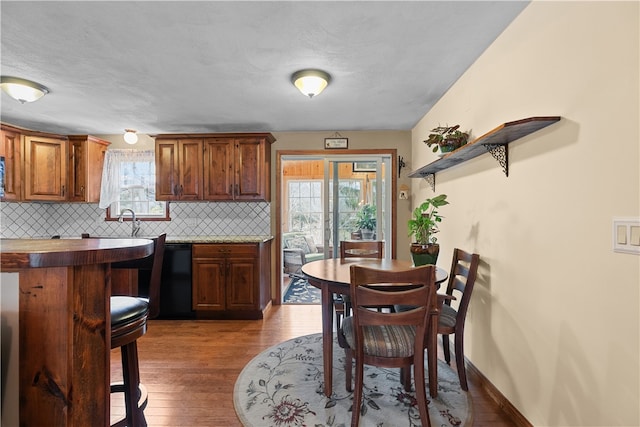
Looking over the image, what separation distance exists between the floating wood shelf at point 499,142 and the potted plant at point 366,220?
5.38 ft

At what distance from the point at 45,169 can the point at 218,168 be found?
6.92 feet

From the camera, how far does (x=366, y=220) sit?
170 inches

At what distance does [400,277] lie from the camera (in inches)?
60.4

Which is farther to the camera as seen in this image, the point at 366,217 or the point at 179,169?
the point at 366,217

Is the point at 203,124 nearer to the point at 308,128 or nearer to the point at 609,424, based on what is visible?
the point at 308,128

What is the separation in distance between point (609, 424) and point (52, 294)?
2059 mm

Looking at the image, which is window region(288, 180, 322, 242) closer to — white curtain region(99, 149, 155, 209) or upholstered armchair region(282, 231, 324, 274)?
upholstered armchair region(282, 231, 324, 274)

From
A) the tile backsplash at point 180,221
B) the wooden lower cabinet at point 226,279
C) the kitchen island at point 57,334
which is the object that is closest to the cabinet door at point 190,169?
the tile backsplash at point 180,221

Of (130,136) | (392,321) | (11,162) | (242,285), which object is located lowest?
(242,285)

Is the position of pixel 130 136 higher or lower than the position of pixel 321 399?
higher

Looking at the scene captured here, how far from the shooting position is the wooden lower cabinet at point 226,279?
3545 mm

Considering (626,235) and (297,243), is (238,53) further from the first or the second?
(297,243)

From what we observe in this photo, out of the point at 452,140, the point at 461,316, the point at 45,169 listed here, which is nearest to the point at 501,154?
the point at 452,140

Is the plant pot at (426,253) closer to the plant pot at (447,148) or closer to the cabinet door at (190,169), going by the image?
the plant pot at (447,148)
